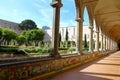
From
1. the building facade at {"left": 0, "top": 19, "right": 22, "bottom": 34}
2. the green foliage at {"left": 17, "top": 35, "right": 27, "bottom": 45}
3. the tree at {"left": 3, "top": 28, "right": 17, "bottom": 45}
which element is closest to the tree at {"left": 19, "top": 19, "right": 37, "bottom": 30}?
the building facade at {"left": 0, "top": 19, "right": 22, "bottom": 34}

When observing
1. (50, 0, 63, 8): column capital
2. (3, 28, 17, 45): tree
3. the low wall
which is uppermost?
(3, 28, 17, 45): tree

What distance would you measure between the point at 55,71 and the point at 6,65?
9.89 ft

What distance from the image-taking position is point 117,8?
56.3ft

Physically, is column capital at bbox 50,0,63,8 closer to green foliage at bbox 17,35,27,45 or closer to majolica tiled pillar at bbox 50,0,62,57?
majolica tiled pillar at bbox 50,0,62,57

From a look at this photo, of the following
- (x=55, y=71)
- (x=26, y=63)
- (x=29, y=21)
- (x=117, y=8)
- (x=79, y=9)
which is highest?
(x=29, y=21)

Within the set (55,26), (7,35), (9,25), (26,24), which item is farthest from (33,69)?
(26,24)

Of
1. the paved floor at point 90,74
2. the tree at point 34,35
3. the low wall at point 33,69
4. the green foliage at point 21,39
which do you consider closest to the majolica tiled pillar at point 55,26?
the low wall at point 33,69

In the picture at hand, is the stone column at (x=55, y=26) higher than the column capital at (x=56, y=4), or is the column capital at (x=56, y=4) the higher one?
the column capital at (x=56, y=4)

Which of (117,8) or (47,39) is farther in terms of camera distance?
(47,39)

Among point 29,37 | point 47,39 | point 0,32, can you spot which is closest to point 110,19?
point 0,32

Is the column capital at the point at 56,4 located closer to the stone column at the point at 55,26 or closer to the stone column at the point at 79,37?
the stone column at the point at 55,26

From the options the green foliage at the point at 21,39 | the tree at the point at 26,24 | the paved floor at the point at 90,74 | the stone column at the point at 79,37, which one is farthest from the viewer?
the tree at the point at 26,24

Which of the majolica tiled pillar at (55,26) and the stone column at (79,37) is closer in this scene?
the majolica tiled pillar at (55,26)

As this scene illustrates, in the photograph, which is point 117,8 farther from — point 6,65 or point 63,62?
point 6,65
